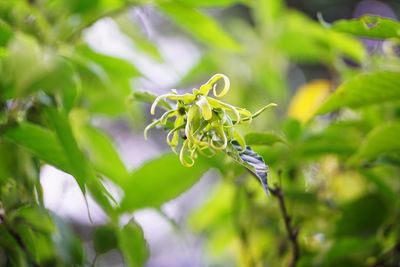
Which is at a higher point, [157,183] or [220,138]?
[220,138]

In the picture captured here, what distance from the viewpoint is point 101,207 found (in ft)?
1.71

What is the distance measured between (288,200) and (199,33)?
23cm

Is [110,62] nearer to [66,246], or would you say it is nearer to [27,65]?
[66,246]

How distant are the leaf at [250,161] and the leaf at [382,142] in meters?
0.15

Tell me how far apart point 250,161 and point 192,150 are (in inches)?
1.6

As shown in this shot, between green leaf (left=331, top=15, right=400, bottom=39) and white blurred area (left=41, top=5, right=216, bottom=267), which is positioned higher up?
green leaf (left=331, top=15, right=400, bottom=39)

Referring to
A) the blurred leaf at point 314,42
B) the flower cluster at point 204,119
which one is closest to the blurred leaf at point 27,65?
the flower cluster at point 204,119

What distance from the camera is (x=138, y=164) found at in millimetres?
791

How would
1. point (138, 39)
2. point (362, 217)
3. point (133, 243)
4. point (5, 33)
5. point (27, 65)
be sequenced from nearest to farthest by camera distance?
1. point (27, 65)
2. point (5, 33)
3. point (133, 243)
4. point (362, 217)
5. point (138, 39)

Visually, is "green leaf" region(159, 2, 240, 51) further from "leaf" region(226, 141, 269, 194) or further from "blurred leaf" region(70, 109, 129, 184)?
"leaf" region(226, 141, 269, 194)

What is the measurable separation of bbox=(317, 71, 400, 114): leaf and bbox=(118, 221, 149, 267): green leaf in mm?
194

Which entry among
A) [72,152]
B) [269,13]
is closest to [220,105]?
[72,152]

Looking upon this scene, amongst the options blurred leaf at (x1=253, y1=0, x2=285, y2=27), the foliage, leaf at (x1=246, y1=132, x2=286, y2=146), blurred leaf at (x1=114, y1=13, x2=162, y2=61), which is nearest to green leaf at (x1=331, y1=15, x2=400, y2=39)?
the foliage

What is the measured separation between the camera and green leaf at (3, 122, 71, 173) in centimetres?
44
